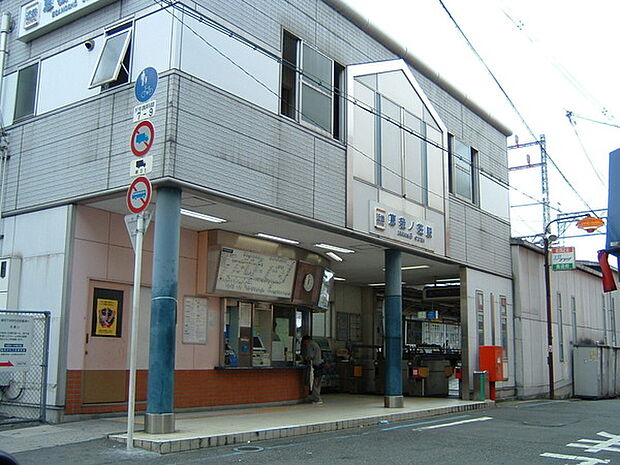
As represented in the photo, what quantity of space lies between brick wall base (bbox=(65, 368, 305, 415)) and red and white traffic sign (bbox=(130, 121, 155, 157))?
4393 millimetres

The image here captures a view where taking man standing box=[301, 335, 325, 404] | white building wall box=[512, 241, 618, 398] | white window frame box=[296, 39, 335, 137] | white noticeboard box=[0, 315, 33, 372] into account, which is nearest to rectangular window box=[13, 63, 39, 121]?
white noticeboard box=[0, 315, 33, 372]

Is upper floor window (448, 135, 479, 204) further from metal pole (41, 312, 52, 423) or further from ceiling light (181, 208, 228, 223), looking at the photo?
metal pole (41, 312, 52, 423)

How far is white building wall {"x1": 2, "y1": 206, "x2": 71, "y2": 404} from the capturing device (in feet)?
38.6

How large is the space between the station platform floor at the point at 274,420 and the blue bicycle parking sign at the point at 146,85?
501 cm

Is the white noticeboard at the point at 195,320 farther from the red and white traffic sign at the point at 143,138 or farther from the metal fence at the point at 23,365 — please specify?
the red and white traffic sign at the point at 143,138

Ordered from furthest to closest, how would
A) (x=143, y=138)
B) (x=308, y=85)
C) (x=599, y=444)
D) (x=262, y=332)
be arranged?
(x=262, y=332) < (x=308, y=85) < (x=599, y=444) < (x=143, y=138)

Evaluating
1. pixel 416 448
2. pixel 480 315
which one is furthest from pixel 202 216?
pixel 480 315

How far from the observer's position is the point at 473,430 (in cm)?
1271

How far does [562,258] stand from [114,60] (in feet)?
56.5

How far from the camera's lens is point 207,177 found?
1147 centimetres

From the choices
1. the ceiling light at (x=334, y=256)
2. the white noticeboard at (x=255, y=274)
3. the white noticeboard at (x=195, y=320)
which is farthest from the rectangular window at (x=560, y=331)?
the white noticeboard at (x=195, y=320)

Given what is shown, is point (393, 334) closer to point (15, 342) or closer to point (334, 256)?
point (334, 256)

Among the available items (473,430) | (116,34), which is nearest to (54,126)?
(116,34)

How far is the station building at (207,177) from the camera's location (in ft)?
37.7
